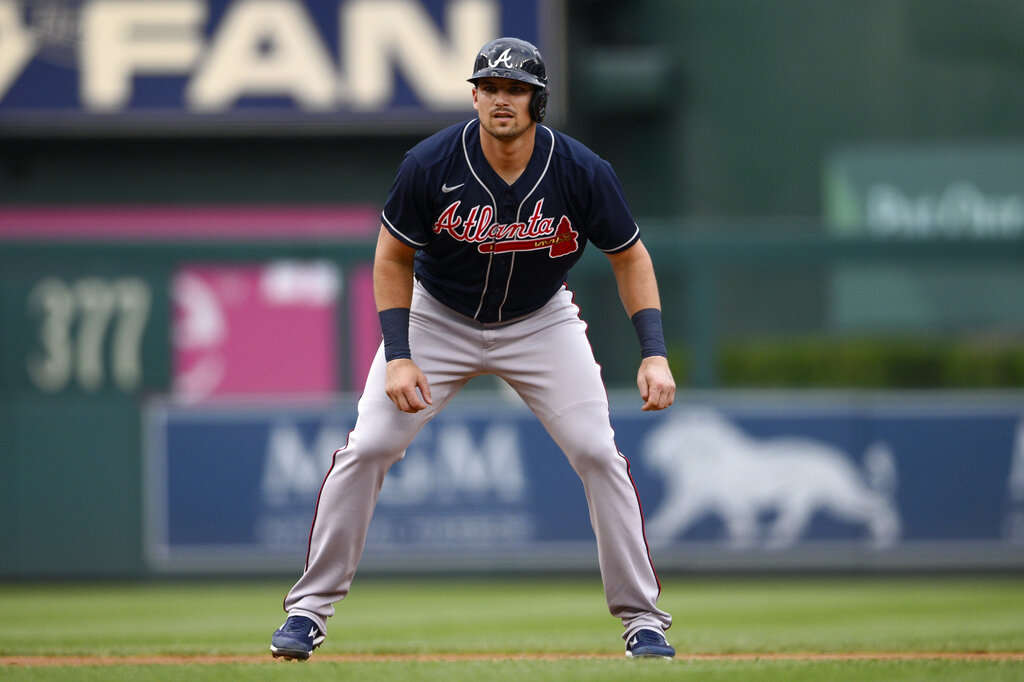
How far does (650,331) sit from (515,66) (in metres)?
0.89

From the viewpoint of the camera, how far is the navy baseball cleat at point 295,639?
3906 millimetres

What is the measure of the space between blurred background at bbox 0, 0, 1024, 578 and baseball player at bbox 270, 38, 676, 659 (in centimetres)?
398

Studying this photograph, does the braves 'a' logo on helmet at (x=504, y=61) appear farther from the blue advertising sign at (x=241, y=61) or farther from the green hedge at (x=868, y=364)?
the blue advertising sign at (x=241, y=61)

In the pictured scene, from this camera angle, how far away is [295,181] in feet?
41.4

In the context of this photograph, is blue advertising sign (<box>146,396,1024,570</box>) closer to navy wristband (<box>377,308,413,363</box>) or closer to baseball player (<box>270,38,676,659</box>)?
baseball player (<box>270,38,676,659</box>)

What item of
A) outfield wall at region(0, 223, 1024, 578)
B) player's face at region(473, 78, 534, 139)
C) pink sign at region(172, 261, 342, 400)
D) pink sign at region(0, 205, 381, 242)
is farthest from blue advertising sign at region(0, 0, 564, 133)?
player's face at region(473, 78, 534, 139)

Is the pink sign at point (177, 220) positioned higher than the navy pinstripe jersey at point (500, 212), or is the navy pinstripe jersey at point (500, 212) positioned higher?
the navy pinstripe jersey at point (500, 212)

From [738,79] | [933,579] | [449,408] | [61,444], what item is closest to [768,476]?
[933,579]

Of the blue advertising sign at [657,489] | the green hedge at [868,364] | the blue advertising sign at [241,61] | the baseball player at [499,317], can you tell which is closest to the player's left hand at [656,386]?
the baseball player at [499,317]

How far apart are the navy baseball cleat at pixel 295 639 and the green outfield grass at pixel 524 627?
7 centimetres

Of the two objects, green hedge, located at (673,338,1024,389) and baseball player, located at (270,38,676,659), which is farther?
green hedge, located at (673,338,1024,389)

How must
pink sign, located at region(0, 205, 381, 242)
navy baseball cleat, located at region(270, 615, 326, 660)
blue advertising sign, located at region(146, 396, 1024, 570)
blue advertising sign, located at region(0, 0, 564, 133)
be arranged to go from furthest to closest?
pink sign, located at region(0, 205, 381, 242) < blue advertising sign, located at region(0, 0, 564, 133) < blue advertising sign, located at region(146, 396, 1024, 570) < navy baseball cleat, located at region(270, 615, 326, 660)

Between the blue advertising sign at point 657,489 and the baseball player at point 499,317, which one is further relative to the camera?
the blue advertising sign at point 657,489

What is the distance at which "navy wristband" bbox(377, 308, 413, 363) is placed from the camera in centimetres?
397
